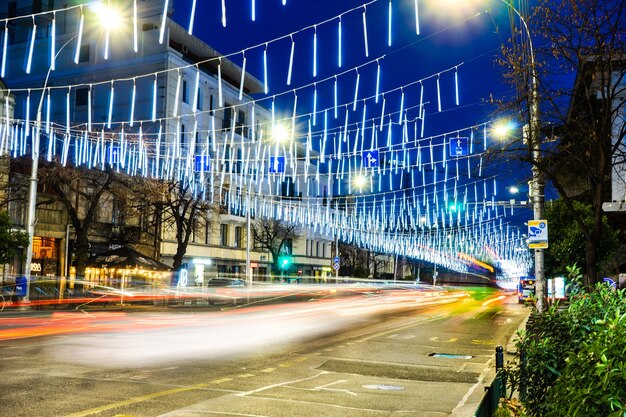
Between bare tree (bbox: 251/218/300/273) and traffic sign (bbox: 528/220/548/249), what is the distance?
4660 centimetres

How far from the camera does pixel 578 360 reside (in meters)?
4.10

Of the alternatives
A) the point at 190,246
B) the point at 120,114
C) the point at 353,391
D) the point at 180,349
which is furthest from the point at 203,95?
the point at 353,391

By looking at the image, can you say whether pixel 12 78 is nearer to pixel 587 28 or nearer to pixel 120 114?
pixel 120 114

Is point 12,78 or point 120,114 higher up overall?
point 12,78

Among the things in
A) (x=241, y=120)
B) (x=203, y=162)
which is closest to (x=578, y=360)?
(x=203, y=162)

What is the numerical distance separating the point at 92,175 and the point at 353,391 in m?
35.0

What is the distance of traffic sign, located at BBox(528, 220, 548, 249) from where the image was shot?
1795 cm

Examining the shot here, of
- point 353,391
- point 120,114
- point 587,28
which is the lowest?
point 353,391

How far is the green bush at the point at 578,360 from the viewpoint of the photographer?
3633mm

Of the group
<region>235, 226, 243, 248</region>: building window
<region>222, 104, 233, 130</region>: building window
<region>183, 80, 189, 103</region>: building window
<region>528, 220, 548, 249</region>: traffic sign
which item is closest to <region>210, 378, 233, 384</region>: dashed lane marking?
<region>528, 220, 548, 249</region>: traffic sign

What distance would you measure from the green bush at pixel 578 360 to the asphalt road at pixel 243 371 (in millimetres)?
3919

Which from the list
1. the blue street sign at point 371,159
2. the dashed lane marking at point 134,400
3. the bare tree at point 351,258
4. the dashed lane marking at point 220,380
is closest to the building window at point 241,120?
the bare tree at point 351,258

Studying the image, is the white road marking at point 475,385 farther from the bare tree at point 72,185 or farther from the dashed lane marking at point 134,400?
the bare tree at point 72,185

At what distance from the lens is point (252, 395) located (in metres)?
10.7
